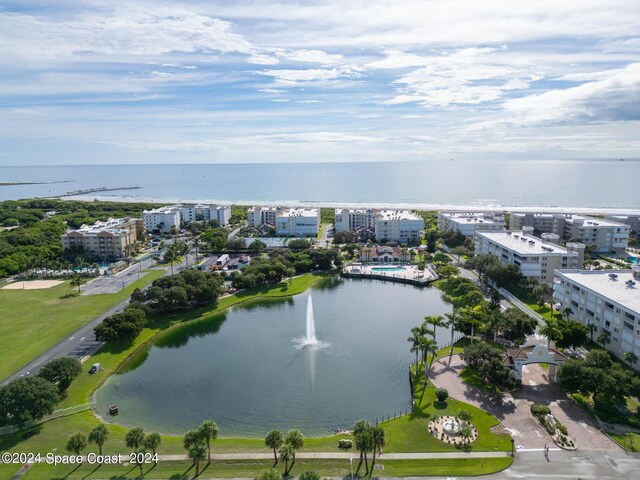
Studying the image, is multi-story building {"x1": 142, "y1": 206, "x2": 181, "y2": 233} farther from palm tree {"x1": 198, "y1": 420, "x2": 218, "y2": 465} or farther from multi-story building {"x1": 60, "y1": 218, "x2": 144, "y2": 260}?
palm tree {"x1": 198, "y1": 420, "x2": 218, "y2": 465}

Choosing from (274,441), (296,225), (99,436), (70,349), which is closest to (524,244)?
(296,225)

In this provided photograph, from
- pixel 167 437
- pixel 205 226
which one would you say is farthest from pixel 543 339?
pixel 205 226

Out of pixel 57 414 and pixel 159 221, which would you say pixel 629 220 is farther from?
pixel 159 221

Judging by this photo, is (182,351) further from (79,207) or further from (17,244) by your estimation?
(79,207)

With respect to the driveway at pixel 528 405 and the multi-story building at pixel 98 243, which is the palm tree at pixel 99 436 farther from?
the multi-story building at pixel 98 243

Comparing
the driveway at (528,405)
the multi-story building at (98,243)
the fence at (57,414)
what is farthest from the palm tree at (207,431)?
the multi-story building at (98,243)
